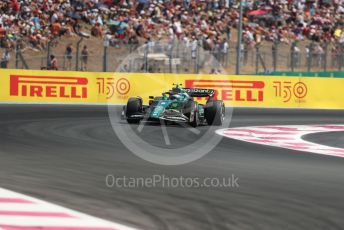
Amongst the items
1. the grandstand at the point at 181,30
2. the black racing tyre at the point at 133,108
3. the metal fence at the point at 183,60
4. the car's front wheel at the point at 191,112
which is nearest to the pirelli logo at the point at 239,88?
the metal fence at the point at 183,60

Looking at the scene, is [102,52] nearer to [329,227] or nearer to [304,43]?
[304,43]

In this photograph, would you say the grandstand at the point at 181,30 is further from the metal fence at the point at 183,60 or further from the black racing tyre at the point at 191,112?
the black racing tyre at the point at 191,112

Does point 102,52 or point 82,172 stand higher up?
point 102,52

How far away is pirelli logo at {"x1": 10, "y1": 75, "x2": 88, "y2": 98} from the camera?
27141 millimetres

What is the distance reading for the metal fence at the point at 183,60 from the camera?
29.5 metres

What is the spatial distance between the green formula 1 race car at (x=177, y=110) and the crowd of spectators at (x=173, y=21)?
12182mm

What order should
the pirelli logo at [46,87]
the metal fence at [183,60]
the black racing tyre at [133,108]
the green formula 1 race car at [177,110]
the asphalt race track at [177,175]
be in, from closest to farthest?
1. the asphalt race track at [177,175]
2. the green formula 1 race car at [177,110]
3. the black racing tyre at [133,108]
4. the pirelli logo at [46,87]
5. the metal fence at [183,60]

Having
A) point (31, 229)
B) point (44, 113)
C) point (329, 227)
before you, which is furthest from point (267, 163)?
point (44, 113)

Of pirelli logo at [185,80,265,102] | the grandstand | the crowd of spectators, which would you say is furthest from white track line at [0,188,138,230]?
the crowd of spectators

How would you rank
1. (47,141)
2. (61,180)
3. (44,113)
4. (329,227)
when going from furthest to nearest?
(44,113) → (47,141) → (61,180) → (329,227)

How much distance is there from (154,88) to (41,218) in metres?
22.8

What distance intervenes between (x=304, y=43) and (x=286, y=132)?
20.6 m

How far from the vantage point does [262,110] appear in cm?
2698

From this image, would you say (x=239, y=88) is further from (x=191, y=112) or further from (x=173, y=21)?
(x=191, y=112)
